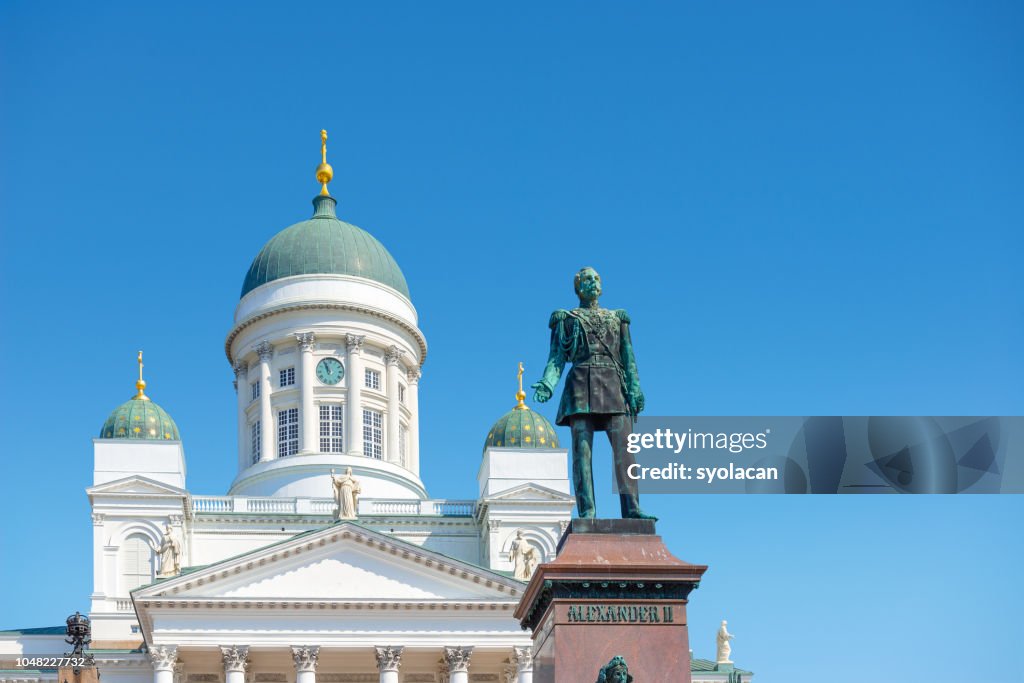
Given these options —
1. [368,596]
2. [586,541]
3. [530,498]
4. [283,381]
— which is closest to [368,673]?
[368,596]

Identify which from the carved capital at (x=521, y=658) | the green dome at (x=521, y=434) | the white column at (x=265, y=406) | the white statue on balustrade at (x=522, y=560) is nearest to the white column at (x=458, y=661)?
the carved capital at (x=521, y=658)

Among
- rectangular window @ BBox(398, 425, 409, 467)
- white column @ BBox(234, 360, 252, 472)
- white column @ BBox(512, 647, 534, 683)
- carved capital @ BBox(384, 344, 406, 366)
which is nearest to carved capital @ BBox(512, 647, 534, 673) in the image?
white column @ BBox(512, 647, 534, 683)

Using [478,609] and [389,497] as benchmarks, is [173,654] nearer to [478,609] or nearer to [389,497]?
[478,609]

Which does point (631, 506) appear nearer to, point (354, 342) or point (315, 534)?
point (315, 534)

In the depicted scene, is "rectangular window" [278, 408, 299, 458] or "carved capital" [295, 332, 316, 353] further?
"carved capital" [295, 332, 316, 353]

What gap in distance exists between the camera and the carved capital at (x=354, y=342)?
7612 cm

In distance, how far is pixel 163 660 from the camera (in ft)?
196

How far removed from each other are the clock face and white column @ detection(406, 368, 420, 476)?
13.9 feet

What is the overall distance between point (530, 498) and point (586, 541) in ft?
180

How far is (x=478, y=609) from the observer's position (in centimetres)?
6141

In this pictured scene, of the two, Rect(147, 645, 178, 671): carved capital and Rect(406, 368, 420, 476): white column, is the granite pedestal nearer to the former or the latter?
Rect(147, 645, 178, 671): carved capital

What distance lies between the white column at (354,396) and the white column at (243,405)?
197 inches

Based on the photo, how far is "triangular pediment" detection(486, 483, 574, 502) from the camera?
230 feet

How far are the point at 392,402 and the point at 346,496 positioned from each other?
1323cm
